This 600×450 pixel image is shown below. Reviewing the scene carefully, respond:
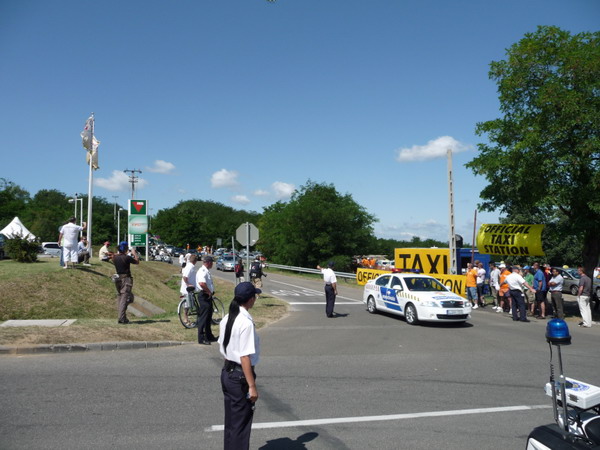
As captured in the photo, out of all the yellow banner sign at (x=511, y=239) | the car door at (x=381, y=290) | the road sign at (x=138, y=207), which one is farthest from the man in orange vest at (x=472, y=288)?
the road sign at (x=138, y=207)

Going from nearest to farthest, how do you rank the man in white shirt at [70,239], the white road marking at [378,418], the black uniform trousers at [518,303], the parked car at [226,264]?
the white road marking at [378,418], the man in white shirt at [70,239], the black uniform trousers at [518,303], the parked car at [226,264]

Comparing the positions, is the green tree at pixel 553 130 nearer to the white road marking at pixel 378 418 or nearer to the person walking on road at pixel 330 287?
the person walking on road at pixel 330 287

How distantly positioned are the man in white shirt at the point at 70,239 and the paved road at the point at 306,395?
696cm

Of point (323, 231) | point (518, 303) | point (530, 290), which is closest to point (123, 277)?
point (518, 303)

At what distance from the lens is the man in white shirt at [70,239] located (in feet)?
47.3

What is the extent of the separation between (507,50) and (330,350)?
47.9 feet

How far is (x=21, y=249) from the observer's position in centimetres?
1670

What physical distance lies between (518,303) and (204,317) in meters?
10.7

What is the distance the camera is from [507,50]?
18141mm

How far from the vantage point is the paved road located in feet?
16.0

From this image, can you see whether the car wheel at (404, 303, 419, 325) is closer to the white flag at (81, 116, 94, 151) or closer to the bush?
the bush

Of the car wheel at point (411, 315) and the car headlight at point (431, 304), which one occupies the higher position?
the car headlight at point (431, 304)

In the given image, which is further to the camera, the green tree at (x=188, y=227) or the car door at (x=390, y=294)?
the green tree at (x=188, y=227)

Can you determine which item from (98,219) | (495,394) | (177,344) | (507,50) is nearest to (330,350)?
(177,344)
